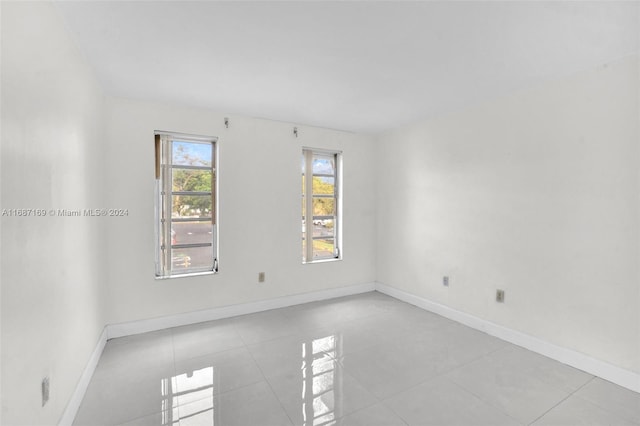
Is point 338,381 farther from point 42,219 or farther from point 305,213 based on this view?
point 305,213

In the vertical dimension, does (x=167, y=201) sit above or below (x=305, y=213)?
above

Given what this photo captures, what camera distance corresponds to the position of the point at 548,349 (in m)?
2.62

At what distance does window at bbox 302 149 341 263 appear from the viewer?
166 inches

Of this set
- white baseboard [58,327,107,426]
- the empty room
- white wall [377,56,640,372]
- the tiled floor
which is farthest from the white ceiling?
the tiled floor

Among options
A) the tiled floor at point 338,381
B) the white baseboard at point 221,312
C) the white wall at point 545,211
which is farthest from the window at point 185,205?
the white wall at point 545,211

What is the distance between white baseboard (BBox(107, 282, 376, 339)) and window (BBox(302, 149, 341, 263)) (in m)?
0.52

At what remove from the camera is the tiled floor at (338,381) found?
1.87 metres

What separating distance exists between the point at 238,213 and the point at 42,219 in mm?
2140

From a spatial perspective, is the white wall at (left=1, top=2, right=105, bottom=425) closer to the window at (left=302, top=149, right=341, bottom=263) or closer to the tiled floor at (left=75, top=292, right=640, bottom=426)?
the tiled floor at (left=75, top=292, right=640, bottom=426)

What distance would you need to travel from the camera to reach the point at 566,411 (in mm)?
1916

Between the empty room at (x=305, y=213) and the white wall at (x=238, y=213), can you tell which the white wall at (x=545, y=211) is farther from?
the white wall at (x=238, y=213)

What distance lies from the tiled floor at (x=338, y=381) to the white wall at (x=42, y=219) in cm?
48

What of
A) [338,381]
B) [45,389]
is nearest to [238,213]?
[338,381]

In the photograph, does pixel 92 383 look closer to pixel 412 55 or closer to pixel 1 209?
pixel 1 209
